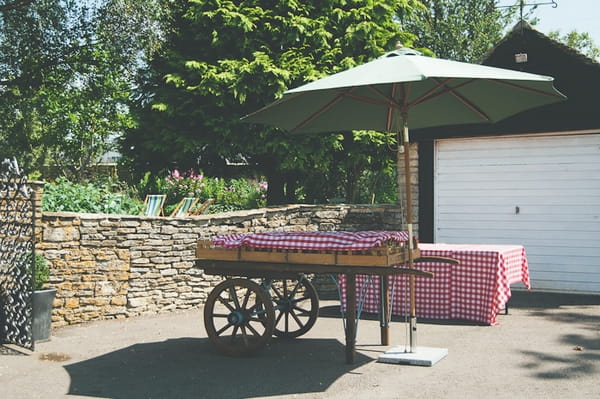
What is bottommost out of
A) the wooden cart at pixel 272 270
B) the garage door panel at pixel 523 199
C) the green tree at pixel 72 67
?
the wooden cart at pixel 272 270

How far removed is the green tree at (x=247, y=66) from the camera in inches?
459

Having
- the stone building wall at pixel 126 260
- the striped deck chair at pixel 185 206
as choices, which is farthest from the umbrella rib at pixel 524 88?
the striped deck chair at pixel 185 206

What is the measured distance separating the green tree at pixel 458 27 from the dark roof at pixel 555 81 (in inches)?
803

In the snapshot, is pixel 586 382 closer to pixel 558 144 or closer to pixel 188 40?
pixel 558 144

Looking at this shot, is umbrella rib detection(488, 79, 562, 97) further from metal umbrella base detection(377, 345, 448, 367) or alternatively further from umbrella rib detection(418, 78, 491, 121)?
metal umbrella base detection(377, 345, 448, 367)

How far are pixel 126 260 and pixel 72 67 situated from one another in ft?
40.4

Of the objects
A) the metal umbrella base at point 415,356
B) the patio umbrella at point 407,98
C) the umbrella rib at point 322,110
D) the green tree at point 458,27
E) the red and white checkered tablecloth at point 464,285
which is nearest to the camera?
the patio umbrella at point 407,98

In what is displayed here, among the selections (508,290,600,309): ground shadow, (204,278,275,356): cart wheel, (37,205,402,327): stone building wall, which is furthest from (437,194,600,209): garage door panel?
(204,278,275,356): cart wheel

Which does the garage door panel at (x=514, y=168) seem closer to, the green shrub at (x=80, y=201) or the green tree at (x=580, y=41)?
the green shrub at (x=80, y=201)

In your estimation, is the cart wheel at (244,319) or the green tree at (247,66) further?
the green tree at (247,66)

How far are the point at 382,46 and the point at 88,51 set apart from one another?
1031 cm

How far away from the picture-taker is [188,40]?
12.7 metres

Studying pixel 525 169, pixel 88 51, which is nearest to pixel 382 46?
pixel 525 169

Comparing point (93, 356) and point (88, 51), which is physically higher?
point (88, 51)
